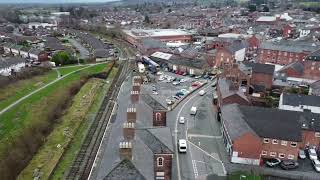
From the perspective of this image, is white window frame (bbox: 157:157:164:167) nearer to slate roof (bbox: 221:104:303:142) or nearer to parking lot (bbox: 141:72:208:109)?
slate roof (bbox: 221:104:303:142)

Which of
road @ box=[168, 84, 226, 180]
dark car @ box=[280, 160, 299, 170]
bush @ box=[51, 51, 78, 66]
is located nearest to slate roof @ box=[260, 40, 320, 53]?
road @ box=[168, 84, 226, 180]

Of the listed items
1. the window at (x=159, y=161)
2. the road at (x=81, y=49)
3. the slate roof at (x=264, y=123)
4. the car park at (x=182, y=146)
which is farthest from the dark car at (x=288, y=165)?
the road at (x=81, y=49)

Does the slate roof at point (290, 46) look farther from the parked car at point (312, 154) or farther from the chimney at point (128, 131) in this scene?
the chimney at point (128, 131)

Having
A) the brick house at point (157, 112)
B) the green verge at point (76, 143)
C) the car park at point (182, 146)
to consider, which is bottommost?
the green verge at point (76, 143)

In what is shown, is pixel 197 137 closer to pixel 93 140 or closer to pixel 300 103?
pixel 93 140

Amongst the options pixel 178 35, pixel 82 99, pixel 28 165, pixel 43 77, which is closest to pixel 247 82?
pixel 82 99

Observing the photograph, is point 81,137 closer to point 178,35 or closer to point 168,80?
point 168,80
